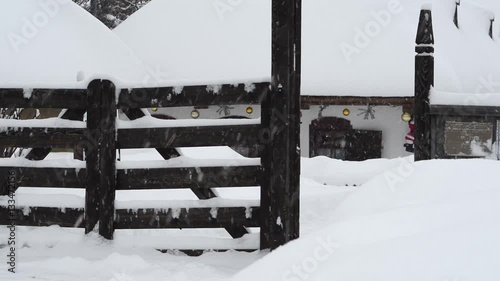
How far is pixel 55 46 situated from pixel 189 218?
33.8 feet

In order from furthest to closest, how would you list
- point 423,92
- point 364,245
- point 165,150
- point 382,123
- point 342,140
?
point 342,140
point 382,123
point 423,92
point 165,150
point 364,245

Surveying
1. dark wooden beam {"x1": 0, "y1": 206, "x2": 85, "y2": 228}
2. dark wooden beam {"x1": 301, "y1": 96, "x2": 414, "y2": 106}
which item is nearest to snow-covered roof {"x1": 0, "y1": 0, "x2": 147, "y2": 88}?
dark wooden beam {"x1": 301, "y1": 96, "x2": 414, "y2": 106}

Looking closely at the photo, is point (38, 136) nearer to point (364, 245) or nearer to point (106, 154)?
point (106, 154)

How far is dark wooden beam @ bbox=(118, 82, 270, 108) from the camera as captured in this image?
434 centimetres

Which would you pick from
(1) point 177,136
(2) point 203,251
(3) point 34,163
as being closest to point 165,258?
(2) point 203,251

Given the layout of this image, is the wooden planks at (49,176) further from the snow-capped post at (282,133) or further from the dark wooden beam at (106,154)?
the snow-capped post at (282,133)

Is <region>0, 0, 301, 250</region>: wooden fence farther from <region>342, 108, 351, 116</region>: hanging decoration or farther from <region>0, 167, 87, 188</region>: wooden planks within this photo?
<region>342, 108, 351, 116</region>: hanging decoration

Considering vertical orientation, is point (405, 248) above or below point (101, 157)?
below

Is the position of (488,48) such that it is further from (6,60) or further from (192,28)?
(6,60)

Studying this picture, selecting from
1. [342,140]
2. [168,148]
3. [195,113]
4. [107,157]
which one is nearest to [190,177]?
[168,148]

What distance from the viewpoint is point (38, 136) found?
15.4 ft

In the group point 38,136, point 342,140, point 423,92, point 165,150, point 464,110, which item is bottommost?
point 342,140

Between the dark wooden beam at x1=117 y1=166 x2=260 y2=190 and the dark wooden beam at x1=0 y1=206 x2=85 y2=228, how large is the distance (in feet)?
1.38

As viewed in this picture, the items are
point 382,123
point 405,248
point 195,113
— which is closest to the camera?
point 405,248
